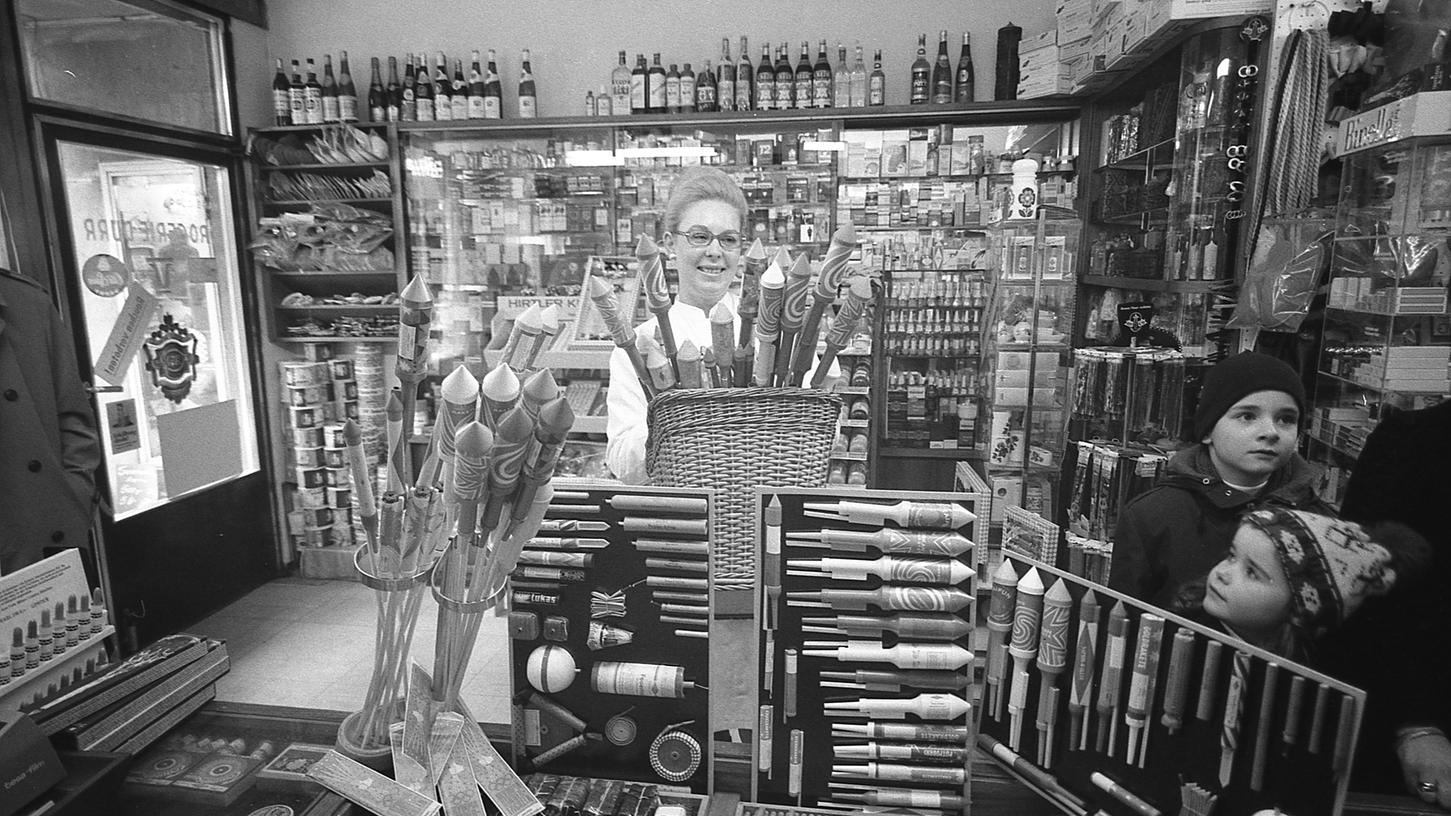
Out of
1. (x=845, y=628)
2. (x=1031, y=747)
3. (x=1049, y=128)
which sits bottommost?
(x=1031, y=747)

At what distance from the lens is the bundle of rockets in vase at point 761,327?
1.25m

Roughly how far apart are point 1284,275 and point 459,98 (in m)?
4.42

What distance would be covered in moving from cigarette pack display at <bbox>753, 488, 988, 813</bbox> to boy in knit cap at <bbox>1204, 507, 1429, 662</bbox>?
12.9 inches

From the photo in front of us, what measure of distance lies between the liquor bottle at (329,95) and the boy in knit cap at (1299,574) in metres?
5.27

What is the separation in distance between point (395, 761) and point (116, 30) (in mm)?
4632

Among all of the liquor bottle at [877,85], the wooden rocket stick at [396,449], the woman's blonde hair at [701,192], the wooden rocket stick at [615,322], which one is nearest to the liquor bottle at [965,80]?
the liquor bottle at [877,85]

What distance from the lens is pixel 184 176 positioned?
4.44 m

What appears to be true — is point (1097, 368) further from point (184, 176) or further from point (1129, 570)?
point (184, 176)

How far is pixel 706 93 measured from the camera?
461 cm

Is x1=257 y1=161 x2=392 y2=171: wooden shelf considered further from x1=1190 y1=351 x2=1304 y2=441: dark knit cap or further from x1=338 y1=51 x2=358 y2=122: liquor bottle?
x1=1190 y1=351 x2=1304 y2=441: dark knit cap

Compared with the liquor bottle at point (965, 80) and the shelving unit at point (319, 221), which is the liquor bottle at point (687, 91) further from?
the shelving unit at point (319, 221)

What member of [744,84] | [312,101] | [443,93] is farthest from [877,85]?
[312,101]

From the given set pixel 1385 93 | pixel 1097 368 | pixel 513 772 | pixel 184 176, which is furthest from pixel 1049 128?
pixel 184 176

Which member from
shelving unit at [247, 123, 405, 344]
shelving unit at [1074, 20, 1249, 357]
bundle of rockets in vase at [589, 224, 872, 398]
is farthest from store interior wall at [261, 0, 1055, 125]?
bundle of rockets in vase at [589, 224, 872, 398]
